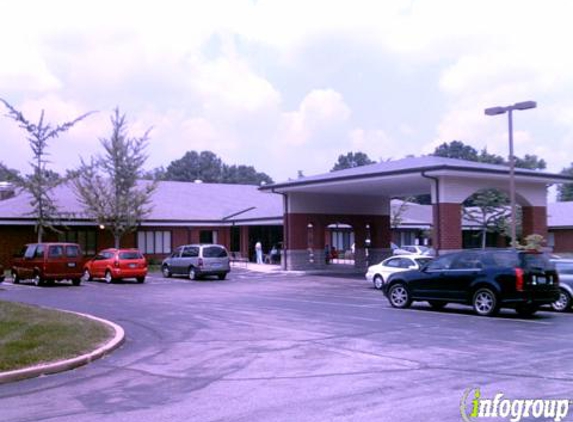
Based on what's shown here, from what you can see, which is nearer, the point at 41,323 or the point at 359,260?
the point at 41,323

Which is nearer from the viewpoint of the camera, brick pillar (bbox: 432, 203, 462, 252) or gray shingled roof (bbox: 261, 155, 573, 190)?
gray shingled roof (bbox: 261, 155, 573, 190)

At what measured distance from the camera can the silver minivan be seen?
1298 inches

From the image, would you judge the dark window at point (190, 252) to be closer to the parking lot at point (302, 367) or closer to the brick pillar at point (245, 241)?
the parking lot at point (302, 367)

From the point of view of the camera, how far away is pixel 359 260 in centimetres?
4200

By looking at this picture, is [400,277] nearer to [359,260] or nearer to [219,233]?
[359,260]

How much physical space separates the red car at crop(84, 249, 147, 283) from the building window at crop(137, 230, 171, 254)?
43.0 feet

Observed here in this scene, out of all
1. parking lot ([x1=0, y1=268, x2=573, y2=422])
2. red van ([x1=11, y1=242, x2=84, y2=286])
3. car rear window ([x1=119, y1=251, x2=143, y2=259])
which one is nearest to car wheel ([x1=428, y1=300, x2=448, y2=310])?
parking lot ([x1=0, y1=268, x2=573, y2=422])

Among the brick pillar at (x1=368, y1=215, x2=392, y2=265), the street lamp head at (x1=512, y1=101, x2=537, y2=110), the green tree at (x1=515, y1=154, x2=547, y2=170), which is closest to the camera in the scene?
the street lamp head at (x1=512, y1=101, x2=537, y2=110)

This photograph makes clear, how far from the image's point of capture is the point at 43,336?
12.4 meters

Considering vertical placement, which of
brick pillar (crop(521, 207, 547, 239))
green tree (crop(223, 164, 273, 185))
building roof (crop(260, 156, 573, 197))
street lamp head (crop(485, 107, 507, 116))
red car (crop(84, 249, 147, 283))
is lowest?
red car (crop(84, 249, 147, 283))

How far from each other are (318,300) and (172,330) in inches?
313

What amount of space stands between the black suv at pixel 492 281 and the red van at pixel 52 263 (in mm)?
16105

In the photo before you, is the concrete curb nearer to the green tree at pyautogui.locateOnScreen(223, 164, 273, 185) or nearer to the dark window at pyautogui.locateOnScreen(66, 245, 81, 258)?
the dark window at pyautogui.locateOnScreen(66, 245, 81, 258)

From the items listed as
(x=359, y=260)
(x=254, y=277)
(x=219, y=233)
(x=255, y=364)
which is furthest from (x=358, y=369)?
(x=219, y=233)
